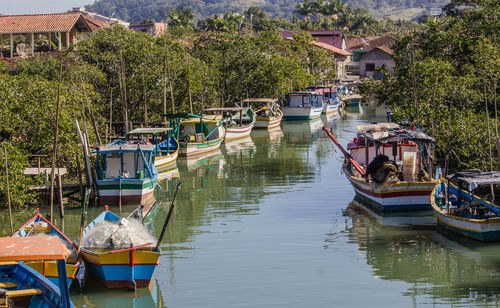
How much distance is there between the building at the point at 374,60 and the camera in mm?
97700

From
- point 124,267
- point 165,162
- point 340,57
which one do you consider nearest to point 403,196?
point 124,267

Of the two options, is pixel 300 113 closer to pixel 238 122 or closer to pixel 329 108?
pixel 329 108

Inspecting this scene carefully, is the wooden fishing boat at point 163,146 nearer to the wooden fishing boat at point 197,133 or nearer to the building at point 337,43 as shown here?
the wooden fishing boat at point 197,133

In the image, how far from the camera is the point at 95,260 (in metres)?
17.1

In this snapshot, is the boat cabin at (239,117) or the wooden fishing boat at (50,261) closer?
the wooden fishing boat at (50,261)

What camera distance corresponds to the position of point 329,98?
77438mm

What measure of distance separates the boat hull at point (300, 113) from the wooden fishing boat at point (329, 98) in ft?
18.4

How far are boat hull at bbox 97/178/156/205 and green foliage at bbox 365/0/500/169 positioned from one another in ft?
36.8

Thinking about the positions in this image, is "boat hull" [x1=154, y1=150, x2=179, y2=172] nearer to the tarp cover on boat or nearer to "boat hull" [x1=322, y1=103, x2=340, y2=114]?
the tarp cover on boat

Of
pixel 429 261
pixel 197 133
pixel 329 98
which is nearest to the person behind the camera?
pixel 429 261

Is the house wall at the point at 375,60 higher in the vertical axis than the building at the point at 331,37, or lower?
lower

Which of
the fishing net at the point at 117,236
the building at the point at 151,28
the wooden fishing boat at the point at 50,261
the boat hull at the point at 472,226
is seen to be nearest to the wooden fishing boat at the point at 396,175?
the boat hull at the point at 472,226

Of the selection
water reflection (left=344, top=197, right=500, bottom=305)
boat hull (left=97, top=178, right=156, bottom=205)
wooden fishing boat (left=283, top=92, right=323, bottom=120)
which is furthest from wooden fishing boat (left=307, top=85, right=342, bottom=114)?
water reflection (left=344, top=197, right=500, bottom=305)

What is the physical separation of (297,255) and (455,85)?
16.5m
